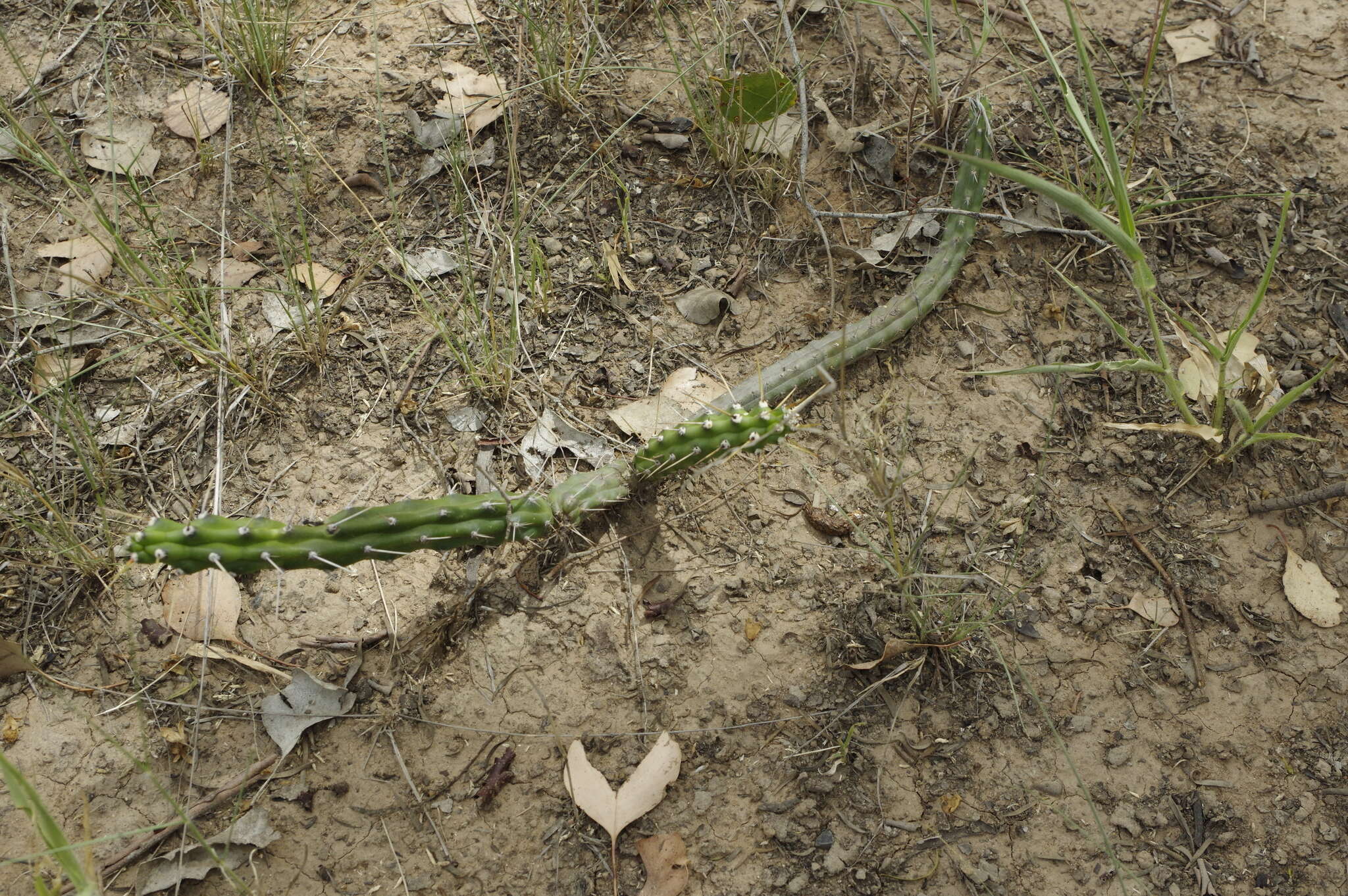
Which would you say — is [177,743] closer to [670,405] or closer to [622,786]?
[622,786]

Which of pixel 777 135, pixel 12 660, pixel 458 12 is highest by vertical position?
pixel 458 12

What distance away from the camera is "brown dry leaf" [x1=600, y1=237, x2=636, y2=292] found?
2865 millimetres

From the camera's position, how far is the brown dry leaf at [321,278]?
2814mm

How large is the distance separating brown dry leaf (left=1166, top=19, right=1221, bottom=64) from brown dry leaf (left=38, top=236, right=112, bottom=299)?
3.59 metres

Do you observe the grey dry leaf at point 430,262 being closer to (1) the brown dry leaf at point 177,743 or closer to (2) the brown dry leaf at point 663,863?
(1) the brown dry leaf at point 177,743

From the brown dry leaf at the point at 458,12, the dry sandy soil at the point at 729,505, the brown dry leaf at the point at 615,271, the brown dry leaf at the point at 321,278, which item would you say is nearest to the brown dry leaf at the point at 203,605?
the dry sandy soil at the point at 729,505

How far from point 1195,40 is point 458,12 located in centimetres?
260

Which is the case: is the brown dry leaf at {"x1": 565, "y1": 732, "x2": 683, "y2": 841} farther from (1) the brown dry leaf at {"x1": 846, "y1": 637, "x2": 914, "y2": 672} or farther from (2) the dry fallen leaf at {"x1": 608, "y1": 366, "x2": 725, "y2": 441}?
(2) the dry fallen leaf at {"x1": 608, "y1": 366, "x2": 725, "y2": 441}

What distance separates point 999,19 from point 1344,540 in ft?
6.87

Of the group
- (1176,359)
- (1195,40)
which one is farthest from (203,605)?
(1195,40)

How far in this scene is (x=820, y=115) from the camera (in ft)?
10.3

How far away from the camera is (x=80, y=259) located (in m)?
2.83

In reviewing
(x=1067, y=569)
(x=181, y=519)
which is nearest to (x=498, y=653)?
(x=181, y=519)

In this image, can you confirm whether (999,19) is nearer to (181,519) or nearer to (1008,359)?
(1008,359)
